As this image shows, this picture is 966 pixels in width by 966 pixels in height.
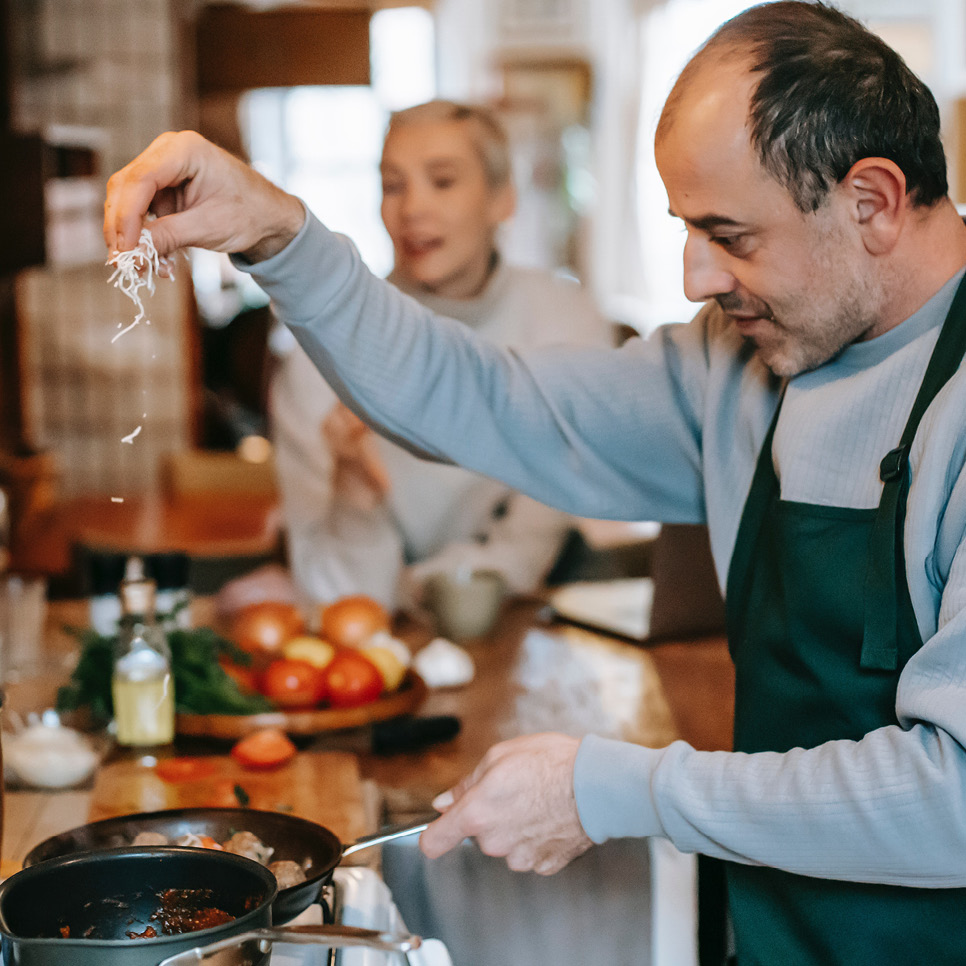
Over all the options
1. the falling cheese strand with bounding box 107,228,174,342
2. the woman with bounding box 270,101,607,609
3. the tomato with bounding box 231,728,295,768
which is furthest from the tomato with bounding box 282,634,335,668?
the falling cheese strand with bounding box 107,228,174,342

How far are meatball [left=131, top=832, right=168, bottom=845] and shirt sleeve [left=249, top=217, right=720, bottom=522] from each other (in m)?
0.46

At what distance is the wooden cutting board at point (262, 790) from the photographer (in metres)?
1.14

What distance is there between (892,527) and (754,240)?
0.26 metres

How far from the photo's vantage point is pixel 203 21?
4.81 metres

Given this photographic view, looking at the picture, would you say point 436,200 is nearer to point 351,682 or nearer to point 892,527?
point 351,682

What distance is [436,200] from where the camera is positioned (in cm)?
218

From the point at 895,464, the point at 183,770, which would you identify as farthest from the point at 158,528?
the point at 895,464

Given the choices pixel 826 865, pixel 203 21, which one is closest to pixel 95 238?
pixel 203 21

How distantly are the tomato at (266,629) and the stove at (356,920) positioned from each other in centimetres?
67

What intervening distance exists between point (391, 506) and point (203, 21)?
3.42 metres

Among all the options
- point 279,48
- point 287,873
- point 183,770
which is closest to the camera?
point 287,873

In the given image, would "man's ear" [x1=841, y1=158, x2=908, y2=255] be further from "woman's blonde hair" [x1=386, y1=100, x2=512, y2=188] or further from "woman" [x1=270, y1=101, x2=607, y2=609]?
"woman's blonde hair" [x1=386, y1=100, x2=512, y2=188]

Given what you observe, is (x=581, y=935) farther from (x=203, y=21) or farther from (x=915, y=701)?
(x=203, y=21)

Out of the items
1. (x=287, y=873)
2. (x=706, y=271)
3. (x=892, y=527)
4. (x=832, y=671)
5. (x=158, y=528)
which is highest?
(x=706, y=271)
